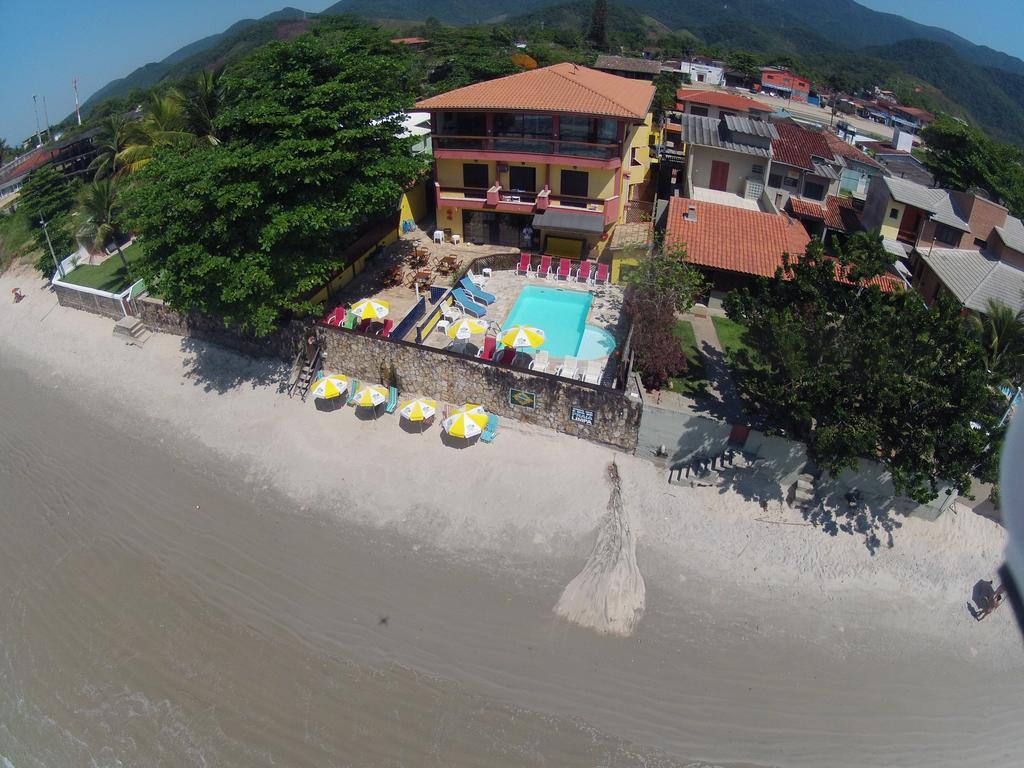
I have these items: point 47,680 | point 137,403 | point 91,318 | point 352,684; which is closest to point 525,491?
point 352,684

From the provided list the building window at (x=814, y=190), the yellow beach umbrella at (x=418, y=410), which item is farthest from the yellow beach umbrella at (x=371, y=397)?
the building window at (x=814, y=190)

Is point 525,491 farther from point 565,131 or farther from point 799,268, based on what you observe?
point 565,131

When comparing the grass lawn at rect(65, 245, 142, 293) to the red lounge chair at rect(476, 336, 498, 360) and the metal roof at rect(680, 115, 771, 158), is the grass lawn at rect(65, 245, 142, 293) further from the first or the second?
the metal roof at rect(680, 115, 771, 158)

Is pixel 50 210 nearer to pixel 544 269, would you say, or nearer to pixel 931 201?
pixel 544 269

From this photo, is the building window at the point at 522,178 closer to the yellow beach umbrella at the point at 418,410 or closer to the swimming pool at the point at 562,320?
the swimming pool at the point at 562,320

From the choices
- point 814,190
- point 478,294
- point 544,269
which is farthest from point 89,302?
point 814,190

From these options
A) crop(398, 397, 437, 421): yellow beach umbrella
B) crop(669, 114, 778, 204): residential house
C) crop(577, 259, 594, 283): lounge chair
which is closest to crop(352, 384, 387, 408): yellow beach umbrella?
crop(398, 397, 437, 421): yellow beach umbrella
